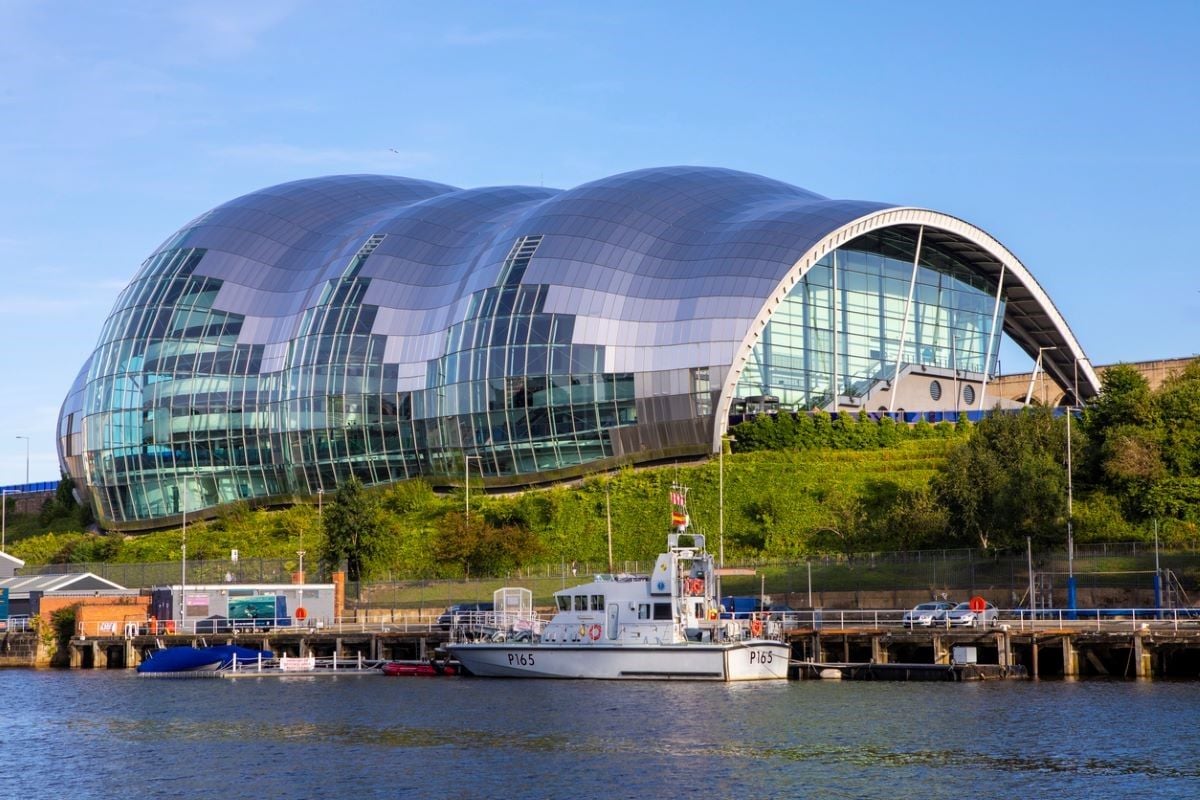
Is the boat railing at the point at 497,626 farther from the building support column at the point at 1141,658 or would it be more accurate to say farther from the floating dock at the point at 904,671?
the building support column at the point at 1141,658

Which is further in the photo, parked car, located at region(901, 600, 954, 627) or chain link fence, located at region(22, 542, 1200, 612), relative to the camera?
chain link fence, located at region(22, 542, 1200, 612)

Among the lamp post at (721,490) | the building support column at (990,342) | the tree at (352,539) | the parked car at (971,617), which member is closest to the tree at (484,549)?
the tree at (352,539)

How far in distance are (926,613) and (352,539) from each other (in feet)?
133

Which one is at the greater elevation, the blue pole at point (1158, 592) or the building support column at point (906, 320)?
the building support column at point (906, 320)

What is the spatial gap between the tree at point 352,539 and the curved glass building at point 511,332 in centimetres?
1364

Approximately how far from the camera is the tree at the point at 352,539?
328 ft

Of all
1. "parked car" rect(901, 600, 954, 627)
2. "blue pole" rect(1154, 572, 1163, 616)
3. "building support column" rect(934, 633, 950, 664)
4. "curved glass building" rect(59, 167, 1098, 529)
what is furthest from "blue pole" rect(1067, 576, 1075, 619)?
"curved glass building" rect(59, 167, 1098, 529)

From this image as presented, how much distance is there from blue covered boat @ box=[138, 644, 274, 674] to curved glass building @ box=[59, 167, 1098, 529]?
3452 cm

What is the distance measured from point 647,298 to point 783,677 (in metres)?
45.3

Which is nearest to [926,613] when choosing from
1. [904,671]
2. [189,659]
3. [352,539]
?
[904,671]

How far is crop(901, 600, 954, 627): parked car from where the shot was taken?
2763 inches

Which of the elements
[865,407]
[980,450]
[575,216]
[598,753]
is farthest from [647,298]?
[598,753]

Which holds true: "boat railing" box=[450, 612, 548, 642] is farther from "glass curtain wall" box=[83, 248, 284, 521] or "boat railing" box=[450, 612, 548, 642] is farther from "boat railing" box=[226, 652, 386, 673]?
"glass curtain wall" box=[83, 248, 284, 521]

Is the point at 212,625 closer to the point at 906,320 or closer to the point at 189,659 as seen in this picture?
the point at 189,659
